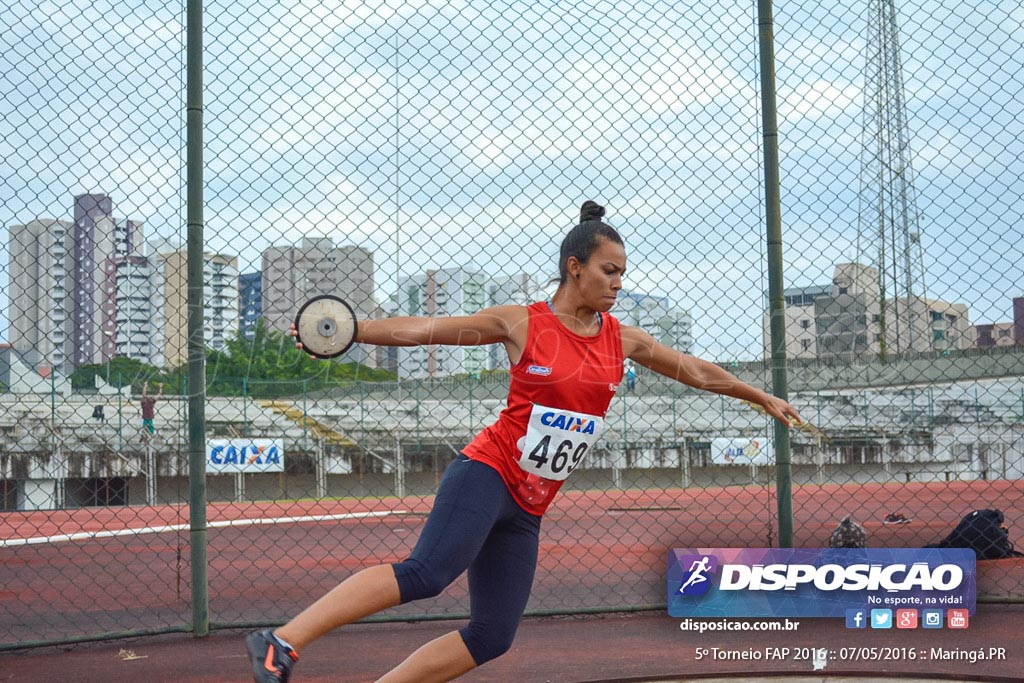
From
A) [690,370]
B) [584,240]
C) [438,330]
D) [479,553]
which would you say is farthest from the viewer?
[690,370]

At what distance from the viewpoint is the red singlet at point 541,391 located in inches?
129

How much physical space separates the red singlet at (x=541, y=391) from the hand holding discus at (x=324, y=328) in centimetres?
61

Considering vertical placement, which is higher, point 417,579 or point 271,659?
point 417,579

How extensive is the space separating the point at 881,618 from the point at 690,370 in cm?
252

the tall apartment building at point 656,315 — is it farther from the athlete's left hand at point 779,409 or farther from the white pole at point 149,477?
the white pole at point 149,477

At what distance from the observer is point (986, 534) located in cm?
781

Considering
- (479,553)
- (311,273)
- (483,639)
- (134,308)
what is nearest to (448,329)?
(479,553)

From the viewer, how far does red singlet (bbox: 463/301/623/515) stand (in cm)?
328

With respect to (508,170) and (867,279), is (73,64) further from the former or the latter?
(867,279)

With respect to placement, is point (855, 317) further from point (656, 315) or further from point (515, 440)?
point (515, 440)

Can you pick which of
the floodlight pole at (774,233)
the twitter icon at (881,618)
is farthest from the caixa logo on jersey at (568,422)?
the twitter icon at (881,618)

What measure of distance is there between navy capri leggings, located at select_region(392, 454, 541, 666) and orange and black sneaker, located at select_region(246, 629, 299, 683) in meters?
0.36

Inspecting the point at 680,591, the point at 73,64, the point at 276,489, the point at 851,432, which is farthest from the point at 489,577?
the point at 851,432

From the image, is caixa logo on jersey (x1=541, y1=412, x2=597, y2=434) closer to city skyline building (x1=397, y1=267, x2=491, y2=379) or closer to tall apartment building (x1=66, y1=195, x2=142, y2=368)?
city skyline building (x1=397, y1=267, x2=491, y2=379)
